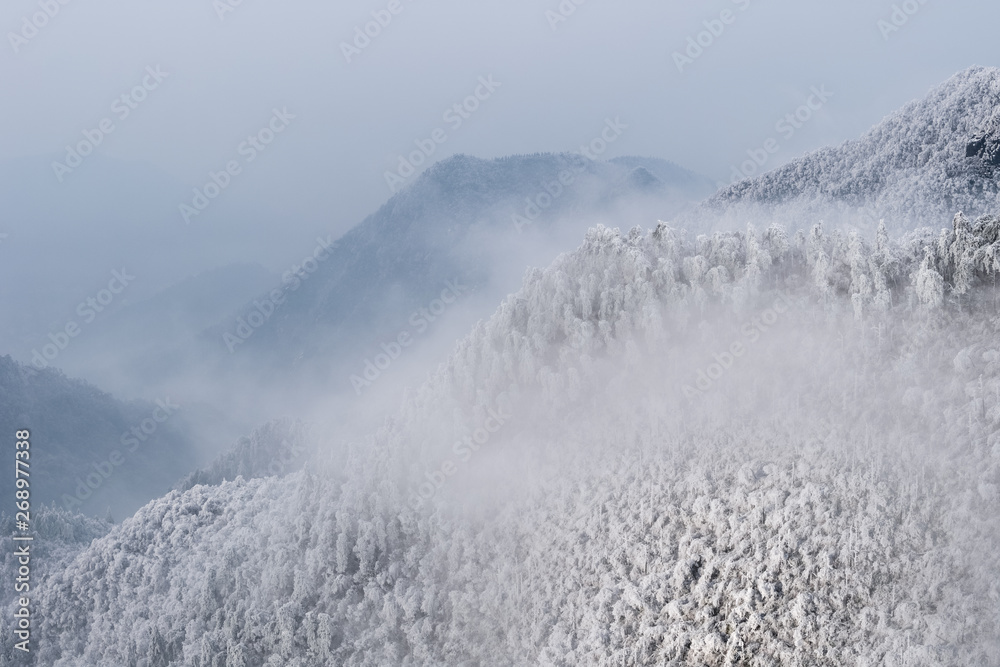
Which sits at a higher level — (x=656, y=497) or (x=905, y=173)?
(x=656, y=497)

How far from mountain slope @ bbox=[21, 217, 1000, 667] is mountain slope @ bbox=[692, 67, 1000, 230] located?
150 feet

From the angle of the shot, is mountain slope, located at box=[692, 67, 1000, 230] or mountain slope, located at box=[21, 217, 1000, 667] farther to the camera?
mountain slope, located at box=[692, 67, 1000, 230]

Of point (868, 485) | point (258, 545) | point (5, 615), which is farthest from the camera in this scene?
point (5, 615)

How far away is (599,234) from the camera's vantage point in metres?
79.8

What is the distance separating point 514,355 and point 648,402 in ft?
42.6

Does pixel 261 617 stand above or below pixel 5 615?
below

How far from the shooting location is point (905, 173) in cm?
11756

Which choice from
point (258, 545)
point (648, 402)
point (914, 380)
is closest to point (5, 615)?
point (258, 545)

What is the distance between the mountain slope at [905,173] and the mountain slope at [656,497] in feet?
150

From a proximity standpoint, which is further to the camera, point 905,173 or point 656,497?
point 905,173

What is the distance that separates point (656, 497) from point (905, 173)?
257 ft

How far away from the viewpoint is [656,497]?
6103 cm

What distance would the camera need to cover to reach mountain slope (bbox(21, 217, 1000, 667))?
49844 millimetres

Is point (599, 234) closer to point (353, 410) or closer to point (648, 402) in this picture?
point (648, 402)
